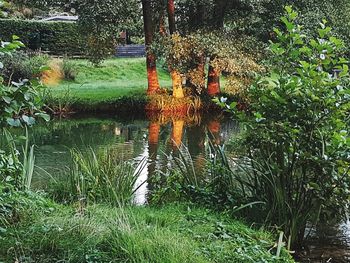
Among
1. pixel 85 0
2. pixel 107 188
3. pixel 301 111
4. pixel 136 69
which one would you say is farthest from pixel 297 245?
pixel 136 69

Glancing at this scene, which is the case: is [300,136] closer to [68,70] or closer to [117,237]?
[117,237]

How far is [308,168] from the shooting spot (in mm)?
5242

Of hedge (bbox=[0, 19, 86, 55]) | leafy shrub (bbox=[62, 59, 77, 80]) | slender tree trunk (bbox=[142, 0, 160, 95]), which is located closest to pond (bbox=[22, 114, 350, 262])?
slender tree trunk (bbox=[142, 0, 160, 95])

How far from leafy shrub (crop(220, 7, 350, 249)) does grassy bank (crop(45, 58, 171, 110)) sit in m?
12.1

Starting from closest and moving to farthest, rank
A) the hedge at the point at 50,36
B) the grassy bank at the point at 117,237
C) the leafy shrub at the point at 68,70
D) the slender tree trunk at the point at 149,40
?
the grassy bank at the point at 117,237 → the slender tree trunk at the point at 149,40 → the leafy shrub at the point at 68,70 → the hedge at the point at 50,36

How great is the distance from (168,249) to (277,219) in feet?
6.59

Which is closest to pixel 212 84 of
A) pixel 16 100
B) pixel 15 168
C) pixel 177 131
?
pixel 177 131

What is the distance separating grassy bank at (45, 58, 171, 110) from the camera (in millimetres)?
17750

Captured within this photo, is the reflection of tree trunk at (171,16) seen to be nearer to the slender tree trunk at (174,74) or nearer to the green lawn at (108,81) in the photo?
the slender tree trunk at (174,74)

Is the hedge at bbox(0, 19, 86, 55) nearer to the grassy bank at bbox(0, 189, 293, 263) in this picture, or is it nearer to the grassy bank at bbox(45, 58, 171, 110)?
the grassy bank at bbox(45, 58, 171, 110)

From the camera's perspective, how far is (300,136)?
5207 millimetres

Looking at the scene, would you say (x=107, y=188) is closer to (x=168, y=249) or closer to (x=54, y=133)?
(x=168, y=249)

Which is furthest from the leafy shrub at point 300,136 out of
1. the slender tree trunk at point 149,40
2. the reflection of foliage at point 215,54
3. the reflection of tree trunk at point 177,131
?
the slender tree trunk at point 149,40

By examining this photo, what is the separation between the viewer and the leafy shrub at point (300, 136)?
5000 millimetres
